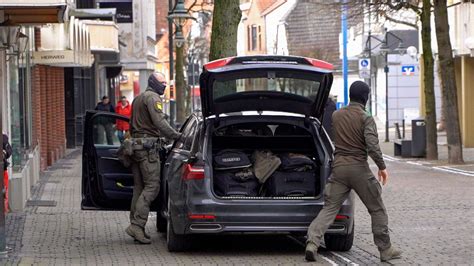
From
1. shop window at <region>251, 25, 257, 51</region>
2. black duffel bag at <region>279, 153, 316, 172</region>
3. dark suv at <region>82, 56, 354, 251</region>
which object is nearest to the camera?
dark suv at <region>82, 56, 354, 251</region>

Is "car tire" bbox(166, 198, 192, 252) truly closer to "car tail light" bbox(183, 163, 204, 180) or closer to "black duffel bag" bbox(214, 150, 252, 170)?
"car tail light" bbox(183, 163, 204, 180)

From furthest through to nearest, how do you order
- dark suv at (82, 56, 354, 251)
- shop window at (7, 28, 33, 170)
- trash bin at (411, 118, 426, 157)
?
trash bin at (411, 118, 426, 157) < shop window at (7, 28, 33, 170) < dark suv at (82, 56, 354, 251)

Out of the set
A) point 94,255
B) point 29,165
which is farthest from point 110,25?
point 94,255

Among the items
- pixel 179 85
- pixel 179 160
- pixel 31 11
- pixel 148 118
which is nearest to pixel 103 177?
pixel 148 118

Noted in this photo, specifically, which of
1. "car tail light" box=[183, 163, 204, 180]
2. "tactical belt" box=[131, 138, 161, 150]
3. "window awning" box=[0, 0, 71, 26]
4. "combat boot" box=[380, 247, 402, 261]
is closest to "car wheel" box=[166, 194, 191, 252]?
"car tail light" box=[183, 163, 204, 180]

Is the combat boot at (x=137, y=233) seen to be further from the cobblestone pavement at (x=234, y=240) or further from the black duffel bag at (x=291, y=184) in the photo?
the black duffel bag at (x=291, y=184)

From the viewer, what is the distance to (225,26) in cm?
1980

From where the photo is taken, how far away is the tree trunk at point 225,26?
19672mm

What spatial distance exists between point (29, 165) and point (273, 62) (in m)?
8.78

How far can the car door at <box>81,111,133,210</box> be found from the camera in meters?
13.4

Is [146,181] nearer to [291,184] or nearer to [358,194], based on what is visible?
[291,184]

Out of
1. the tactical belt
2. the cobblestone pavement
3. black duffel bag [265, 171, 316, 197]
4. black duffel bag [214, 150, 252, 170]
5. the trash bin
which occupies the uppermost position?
the tactical belt

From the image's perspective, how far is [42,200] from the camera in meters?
19.0

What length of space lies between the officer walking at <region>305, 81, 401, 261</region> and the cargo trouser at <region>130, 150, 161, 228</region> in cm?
230
